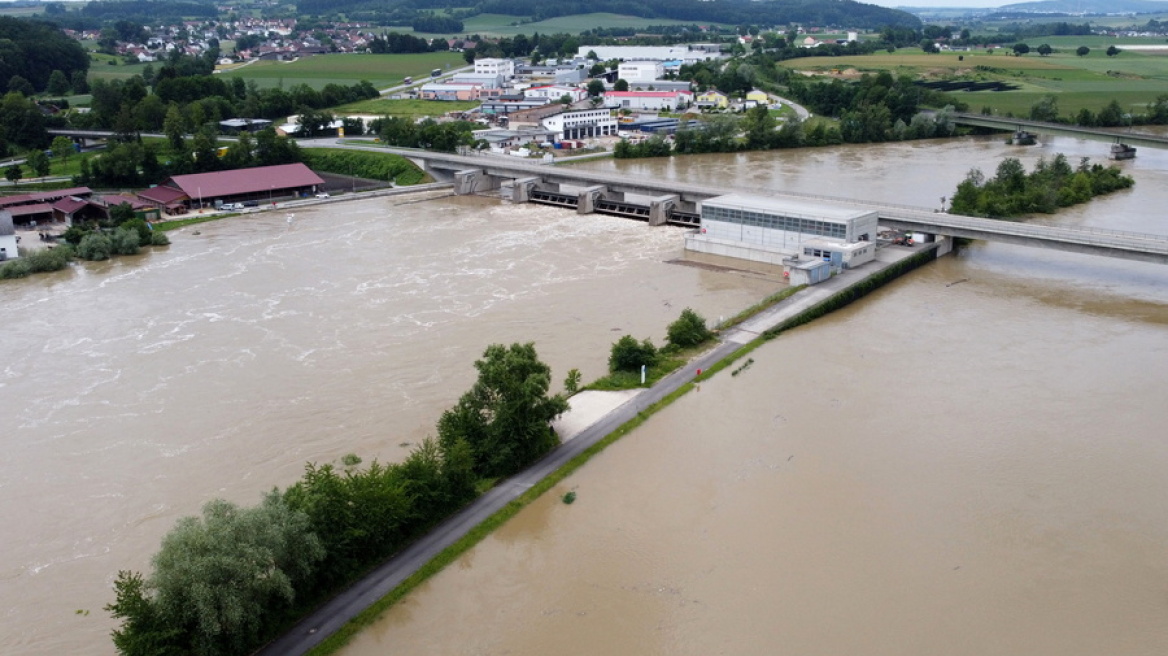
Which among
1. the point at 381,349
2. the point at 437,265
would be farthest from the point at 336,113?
the point at 381,349

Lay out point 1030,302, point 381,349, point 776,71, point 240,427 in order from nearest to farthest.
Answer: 1. point 240,427
2. point 381,349
3. point 1030,302
4. point 776,71

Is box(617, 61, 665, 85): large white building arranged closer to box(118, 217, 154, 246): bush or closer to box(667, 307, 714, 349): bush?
box(118, 217, 154, 246): bush

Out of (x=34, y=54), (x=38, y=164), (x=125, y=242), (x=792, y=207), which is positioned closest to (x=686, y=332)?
(x=792, y=207)

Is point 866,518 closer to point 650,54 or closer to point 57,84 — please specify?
point 57,84

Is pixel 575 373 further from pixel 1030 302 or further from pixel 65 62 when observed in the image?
pixel 65 62

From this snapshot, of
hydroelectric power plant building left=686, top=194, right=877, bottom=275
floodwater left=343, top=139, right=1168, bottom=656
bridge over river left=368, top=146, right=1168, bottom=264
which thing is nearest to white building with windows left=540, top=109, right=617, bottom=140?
bridge over river left=368, top=146, right=1168, bottom=264
